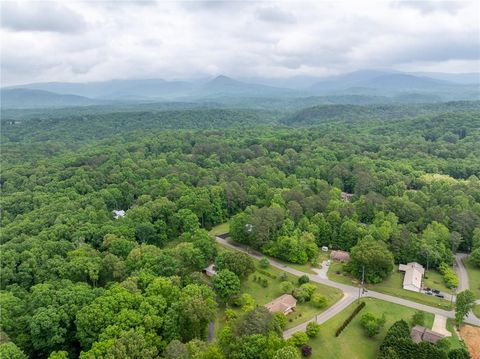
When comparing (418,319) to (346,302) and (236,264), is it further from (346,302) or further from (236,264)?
(236,264)

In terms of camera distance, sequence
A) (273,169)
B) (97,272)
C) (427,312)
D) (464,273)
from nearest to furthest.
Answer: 1. (427,312)
2. (97,272)
3. (464,273)
4. (273,169)

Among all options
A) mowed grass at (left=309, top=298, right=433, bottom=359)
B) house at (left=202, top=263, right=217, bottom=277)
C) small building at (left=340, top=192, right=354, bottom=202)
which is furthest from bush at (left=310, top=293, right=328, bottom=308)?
small building at (left=340, top=192, right=354, bottom=202)

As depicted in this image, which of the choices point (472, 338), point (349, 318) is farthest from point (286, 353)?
point (472, 338)

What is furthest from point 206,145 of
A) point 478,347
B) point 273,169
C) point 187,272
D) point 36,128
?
point 36,128

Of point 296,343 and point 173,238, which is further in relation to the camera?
point 173,238

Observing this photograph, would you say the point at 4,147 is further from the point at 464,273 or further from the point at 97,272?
the point at 464,273

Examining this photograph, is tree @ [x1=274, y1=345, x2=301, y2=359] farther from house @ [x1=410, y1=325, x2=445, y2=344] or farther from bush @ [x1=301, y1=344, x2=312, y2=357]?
house @ [x1=410, y1=325, x2=445, y2=344]

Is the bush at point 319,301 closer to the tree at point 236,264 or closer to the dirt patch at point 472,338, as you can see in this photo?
the tree at point 236,264

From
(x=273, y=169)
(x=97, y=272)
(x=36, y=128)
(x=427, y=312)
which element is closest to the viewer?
(x=427, y=312)
